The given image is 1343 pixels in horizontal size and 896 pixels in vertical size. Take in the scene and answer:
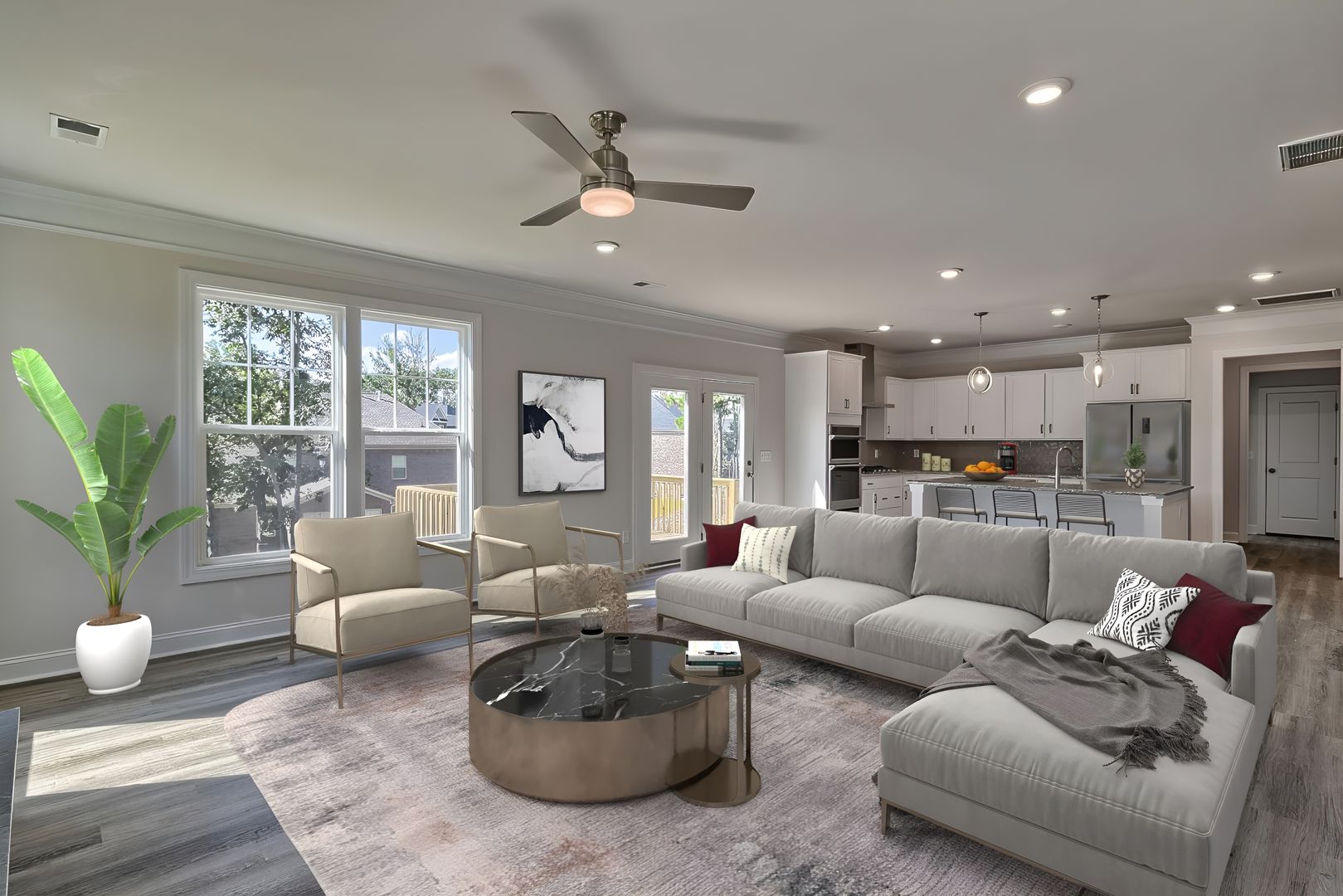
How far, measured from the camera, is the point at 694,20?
2.15m

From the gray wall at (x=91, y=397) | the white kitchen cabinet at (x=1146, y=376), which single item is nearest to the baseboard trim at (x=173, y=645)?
the gray wall at (x=91, y=397)

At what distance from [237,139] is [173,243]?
153 cm

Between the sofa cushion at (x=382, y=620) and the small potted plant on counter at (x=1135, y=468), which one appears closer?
the sofa cushion at (x=382, y=620)

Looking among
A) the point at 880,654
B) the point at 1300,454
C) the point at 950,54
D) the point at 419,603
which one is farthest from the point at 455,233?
the point at 1300,454

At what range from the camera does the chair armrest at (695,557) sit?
4.79m

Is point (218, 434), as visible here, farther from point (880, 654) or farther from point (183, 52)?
point (880, 654)

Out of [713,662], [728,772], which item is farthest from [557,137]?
[728,772]

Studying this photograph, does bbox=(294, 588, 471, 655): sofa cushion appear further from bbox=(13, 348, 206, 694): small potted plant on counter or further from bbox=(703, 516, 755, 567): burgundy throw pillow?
bbox=(703, 516, 755, 567): burgundy throw pillow

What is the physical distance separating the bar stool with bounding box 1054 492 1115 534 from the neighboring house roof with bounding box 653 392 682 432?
3590 millimetres

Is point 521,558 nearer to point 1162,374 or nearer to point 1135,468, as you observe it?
point 1135,468

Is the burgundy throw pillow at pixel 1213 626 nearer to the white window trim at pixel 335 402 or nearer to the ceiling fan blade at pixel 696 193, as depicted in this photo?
the ceiling fan blade at pixel 696 193

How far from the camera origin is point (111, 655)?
3461mm

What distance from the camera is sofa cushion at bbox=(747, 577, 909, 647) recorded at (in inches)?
142

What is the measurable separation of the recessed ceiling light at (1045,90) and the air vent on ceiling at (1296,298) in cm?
527
